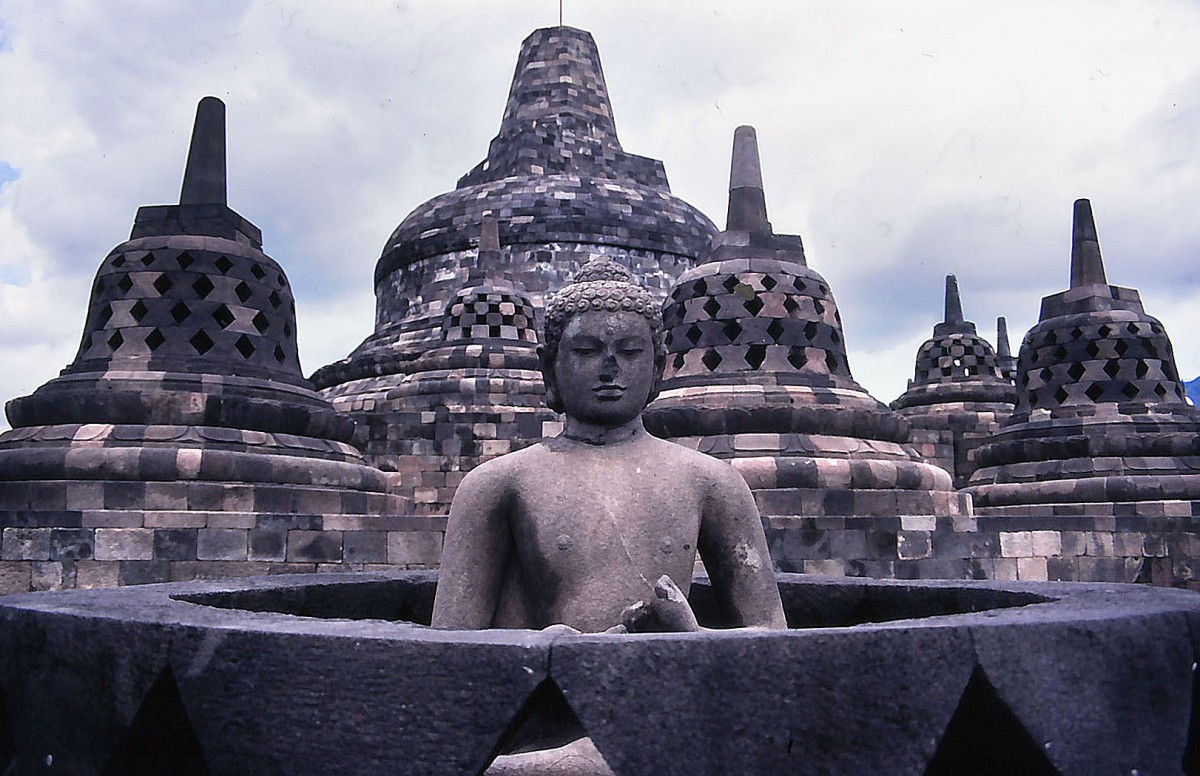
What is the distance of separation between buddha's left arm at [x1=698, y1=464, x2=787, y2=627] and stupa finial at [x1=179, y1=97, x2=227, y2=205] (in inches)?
292

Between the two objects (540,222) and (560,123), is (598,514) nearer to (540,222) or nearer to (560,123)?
(540,222)

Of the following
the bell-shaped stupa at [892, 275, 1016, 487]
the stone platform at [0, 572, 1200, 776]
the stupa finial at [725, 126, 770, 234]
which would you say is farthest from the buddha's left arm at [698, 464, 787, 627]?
the bell-shaped stupa at [892, 275, 1016, 487]

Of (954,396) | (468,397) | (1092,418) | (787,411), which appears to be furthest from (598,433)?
(954,396)

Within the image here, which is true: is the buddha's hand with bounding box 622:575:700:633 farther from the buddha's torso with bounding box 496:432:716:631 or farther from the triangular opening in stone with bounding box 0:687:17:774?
the triangular opening in stone with bounding box 0:687:17:774

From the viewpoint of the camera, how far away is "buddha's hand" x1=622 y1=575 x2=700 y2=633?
7.74 feet

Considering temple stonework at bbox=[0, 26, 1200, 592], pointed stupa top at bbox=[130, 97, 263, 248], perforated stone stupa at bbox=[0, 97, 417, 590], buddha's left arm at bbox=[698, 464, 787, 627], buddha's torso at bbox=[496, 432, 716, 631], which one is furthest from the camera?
pointed stupa top at bbox=[130, 97, 263, 248]

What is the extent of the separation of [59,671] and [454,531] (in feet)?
3.34

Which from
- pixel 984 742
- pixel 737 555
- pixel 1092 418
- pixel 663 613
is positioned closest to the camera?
pixel 984 742

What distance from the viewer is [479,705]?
1.67 m

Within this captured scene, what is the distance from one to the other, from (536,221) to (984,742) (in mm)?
16510

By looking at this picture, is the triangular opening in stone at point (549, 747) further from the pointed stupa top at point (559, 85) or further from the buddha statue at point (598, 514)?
the pointed stupa top at point (559, 85)

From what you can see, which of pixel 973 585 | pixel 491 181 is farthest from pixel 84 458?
pixel 491 181

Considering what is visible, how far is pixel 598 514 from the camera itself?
105 inches

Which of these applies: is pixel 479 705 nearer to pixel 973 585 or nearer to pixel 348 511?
pixel 973 585
